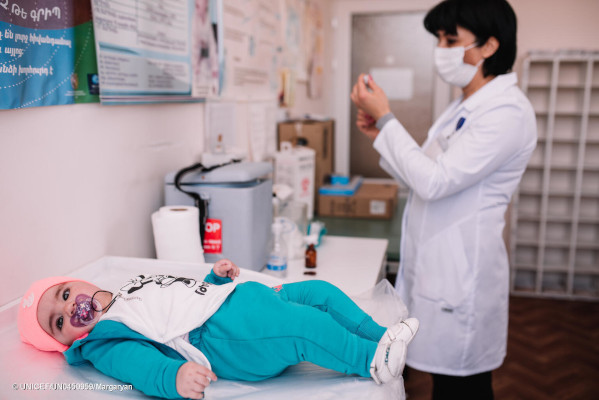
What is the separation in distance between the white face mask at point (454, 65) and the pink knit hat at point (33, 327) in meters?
1.37

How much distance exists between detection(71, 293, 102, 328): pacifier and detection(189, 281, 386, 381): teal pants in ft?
0.68

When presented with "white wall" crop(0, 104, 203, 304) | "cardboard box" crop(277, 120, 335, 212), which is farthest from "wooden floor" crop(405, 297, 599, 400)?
"white wall" crop(0, 104, 203, 304)

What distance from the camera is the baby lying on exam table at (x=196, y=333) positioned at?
905 millimetres

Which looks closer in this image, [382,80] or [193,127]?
[193,127]

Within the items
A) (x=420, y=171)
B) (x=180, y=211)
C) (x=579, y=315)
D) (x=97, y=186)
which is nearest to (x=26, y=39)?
(x=97, y=186)

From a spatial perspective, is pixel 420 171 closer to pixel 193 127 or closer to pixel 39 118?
pixel 193 127

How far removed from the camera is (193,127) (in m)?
1.85

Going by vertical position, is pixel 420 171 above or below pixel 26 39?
below

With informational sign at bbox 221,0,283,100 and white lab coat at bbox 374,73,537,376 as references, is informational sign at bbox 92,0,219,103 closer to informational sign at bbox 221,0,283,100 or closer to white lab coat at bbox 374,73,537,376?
informational sign at bbox 221,0,283,100

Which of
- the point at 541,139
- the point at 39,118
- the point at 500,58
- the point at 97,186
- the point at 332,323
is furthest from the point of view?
the point at 541,139

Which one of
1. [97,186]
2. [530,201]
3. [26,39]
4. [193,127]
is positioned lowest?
[530,201]

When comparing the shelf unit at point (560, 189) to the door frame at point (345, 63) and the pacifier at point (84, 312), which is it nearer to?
the door frame at point (345, 63)

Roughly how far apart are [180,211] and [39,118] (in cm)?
44

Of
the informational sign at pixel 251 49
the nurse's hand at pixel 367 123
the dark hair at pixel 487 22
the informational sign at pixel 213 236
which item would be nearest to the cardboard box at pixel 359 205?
the informational sign at pixel 251 49
